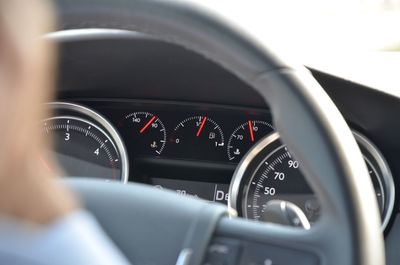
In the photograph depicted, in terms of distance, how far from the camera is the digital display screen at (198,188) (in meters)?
2.38

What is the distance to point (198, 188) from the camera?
7.97 ft

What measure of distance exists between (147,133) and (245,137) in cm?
36

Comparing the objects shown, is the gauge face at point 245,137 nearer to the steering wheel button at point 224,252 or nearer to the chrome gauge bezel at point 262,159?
the chrome gauge bezel at point 262,159

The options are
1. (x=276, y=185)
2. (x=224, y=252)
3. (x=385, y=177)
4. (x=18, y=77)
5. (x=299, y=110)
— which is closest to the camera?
(x=18, y=77)

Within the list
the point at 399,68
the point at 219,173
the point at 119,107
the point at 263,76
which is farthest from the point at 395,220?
the point at 263,76

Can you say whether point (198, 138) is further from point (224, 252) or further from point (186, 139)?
point (224, 252)

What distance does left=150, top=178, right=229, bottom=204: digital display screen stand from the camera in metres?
2.38

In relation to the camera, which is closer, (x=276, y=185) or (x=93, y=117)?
(x=276, y=185)

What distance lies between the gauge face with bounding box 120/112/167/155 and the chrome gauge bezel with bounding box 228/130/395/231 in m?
0.36

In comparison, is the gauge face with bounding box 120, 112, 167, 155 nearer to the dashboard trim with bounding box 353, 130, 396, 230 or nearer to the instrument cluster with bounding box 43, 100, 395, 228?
the instrument cluster with bounding box 43, 100, 395, 228

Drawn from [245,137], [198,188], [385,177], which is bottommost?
[385,177]

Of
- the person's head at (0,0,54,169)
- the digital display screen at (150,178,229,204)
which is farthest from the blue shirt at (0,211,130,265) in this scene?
the digital display screen at (150,178,229,204)

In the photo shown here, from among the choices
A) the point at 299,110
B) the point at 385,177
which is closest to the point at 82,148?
the point at 385,177

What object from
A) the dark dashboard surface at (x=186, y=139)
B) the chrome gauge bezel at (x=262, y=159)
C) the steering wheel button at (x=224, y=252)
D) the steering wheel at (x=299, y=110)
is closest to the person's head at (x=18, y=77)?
the steering wheel at (x=299, y=110)
